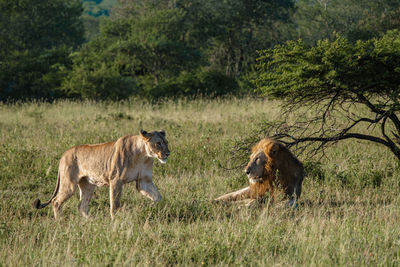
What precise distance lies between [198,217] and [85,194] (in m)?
1.56

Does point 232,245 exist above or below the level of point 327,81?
below

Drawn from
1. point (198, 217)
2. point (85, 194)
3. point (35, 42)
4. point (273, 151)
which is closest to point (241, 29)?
point (35, 42)

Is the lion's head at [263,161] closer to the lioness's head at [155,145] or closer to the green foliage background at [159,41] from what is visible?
the lioness's head at [155,145]

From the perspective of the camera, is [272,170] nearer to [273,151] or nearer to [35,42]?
[273,151]

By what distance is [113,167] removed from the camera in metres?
5.64

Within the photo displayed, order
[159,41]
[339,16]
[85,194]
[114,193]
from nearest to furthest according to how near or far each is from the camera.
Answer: [114,193], [85,194], [159,41], [339,16]

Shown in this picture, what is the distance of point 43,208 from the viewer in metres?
6.50

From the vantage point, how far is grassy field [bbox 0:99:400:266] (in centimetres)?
434

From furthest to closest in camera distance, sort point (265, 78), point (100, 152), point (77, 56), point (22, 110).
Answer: point (77, 56) < point (22, 110) < point (265, 78) < point (100, 152)

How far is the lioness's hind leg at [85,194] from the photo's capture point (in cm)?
608

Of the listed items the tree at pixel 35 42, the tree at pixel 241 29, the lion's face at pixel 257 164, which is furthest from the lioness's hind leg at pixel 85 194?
the tree at pixel 241 29

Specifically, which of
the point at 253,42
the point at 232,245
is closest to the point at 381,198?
the point at 232,245

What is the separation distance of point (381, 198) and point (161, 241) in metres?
3.55

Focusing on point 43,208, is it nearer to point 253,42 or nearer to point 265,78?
point 265,78
